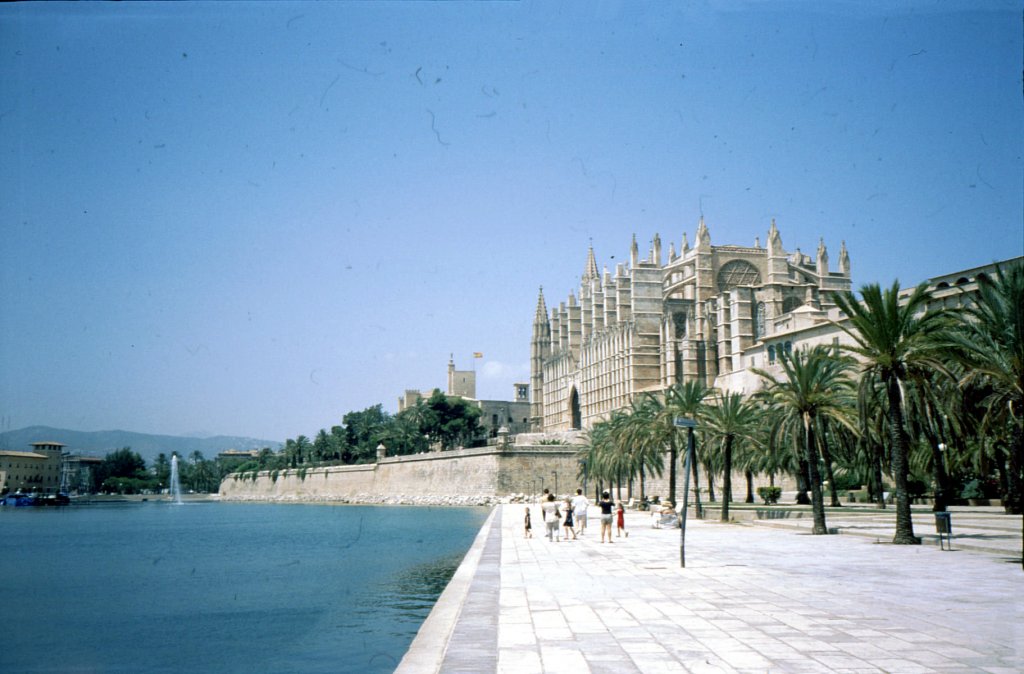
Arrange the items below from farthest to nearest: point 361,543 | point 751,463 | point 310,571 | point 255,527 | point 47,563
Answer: point 255,527 → point 751,463 → point 361,543 → point 47,563 → point 310,571

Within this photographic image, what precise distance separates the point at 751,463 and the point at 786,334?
12081mm

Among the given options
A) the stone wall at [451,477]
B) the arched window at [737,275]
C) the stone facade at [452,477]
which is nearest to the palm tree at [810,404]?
the stone facade at [452,477]

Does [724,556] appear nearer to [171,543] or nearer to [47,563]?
[47,563]

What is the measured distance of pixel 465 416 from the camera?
96000 millimetres

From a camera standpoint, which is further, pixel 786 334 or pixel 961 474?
pixel 786 334

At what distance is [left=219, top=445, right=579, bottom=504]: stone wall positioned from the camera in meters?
64.7

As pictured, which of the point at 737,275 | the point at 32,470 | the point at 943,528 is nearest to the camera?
the point at 943,528

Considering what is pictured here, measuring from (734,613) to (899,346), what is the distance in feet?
38.8

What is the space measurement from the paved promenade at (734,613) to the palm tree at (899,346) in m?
1.47

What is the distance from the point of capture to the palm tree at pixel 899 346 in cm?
1889

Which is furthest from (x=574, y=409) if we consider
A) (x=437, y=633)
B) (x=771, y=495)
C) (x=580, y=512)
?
(x=437, y=633)

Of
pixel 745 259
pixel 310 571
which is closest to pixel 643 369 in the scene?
pixel 745 259

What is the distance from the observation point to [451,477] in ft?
231

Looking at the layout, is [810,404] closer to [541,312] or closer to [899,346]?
[899,346]
